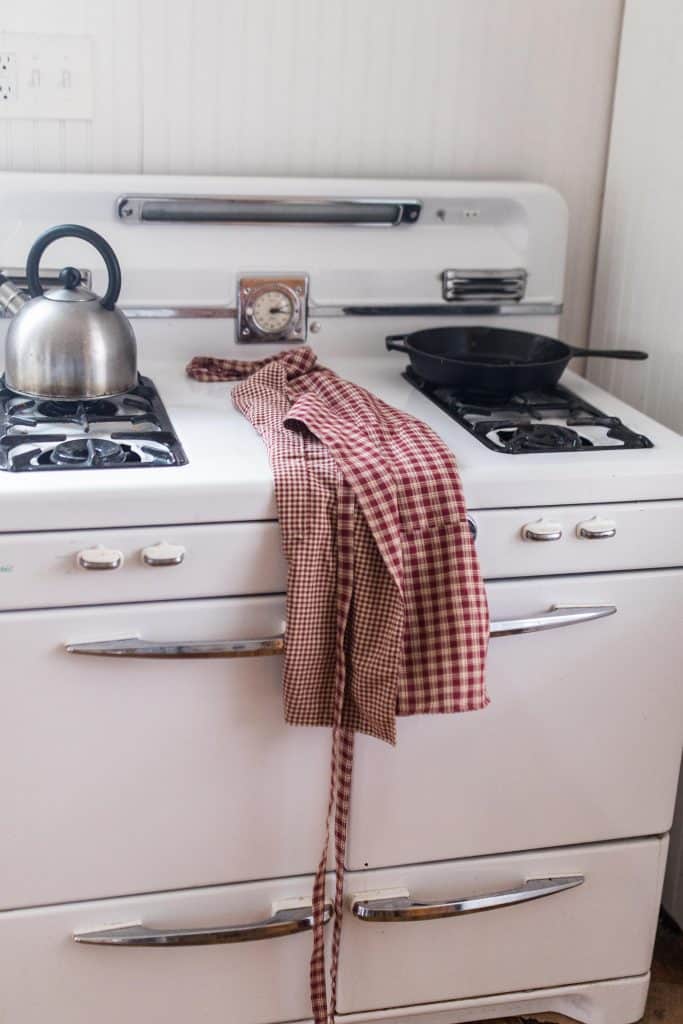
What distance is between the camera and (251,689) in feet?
5.06

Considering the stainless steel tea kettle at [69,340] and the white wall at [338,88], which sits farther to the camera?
the white wall at [338,88]

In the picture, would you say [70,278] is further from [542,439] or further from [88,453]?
[542,439]

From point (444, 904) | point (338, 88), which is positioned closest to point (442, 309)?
point (338, 88)

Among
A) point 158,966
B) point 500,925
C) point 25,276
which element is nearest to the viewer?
point 158,966

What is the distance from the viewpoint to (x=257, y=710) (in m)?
1.55

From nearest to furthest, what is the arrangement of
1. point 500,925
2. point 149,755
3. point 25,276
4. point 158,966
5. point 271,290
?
1. point 149,755
2. point 158,966
3. point 500,925
4. point 25,276
5. point 271,290

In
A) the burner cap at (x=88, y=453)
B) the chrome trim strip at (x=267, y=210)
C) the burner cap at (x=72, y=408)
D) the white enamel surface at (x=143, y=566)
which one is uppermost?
the chrome trim strip at (x=267, y=210)

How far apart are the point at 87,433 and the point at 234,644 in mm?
343

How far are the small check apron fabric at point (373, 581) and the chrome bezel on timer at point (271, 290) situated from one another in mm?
444

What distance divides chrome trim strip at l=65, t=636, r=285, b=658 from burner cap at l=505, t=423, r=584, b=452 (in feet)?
1.32

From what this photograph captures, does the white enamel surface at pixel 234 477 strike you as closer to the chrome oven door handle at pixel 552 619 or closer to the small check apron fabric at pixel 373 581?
the small check apron fabric at pixel 373 581

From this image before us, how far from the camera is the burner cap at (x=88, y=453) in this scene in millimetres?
1479

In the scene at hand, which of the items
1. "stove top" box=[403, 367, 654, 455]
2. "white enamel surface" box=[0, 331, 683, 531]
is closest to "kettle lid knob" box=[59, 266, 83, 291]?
"white enamel surface" box=[0, 331, 683, 531]

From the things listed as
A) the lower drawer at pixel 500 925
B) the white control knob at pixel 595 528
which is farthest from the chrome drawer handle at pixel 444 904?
the white control knob at pixel 595 528
